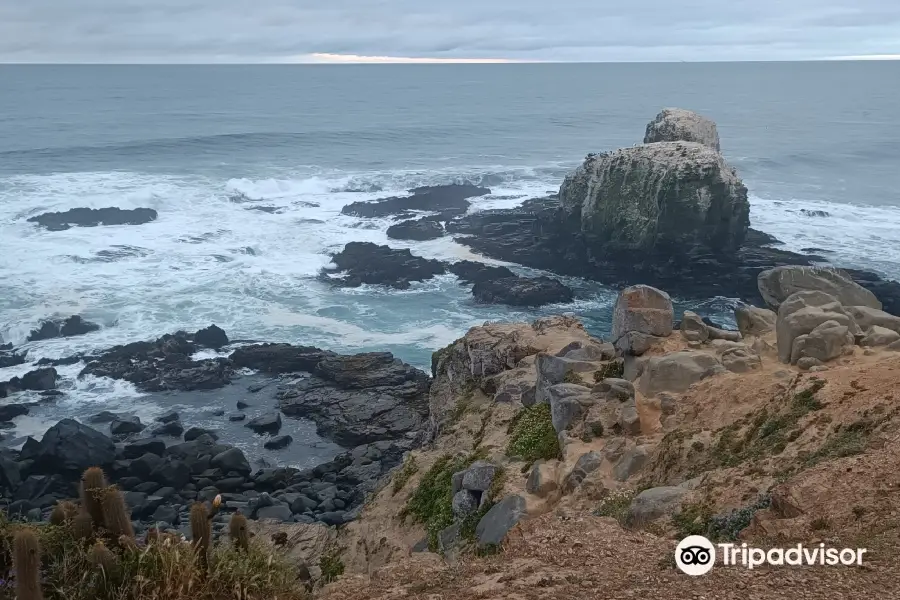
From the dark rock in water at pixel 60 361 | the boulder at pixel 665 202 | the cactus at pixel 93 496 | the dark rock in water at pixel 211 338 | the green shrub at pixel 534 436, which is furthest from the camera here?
the boulder at pixel 665 202

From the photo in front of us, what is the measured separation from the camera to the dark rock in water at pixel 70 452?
85.8 feet

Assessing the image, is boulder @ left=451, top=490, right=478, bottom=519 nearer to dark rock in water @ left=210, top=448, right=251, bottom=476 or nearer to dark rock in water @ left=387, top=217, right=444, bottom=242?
dark rock in water @ left=210, top=448, right=251, bottom=476

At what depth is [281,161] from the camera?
84062 millimetres

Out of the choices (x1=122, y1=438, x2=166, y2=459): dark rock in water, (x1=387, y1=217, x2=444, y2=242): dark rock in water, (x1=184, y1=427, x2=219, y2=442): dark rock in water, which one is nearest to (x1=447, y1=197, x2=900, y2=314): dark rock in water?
(x1=387, y1=217, x2=444, y2=242): dark rock in water

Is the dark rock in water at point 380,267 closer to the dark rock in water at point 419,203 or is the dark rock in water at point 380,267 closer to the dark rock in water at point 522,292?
the dark rock in water at point 522,292

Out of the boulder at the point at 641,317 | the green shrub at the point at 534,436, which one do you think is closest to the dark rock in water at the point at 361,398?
the green shrub at the point at 534,436

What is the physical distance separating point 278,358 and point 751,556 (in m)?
27.9

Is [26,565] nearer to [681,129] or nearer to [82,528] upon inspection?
[82,528]

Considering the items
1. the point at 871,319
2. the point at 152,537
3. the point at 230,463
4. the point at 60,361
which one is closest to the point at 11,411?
the point at 60,361

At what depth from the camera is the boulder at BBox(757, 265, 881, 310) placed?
17.0 m

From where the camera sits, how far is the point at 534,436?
15977 millimetres

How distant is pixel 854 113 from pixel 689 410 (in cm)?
12986

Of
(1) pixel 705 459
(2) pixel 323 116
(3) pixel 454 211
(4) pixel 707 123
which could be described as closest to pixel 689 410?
(1) pixel 705 459

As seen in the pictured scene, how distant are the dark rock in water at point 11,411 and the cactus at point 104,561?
2418 centimetres
